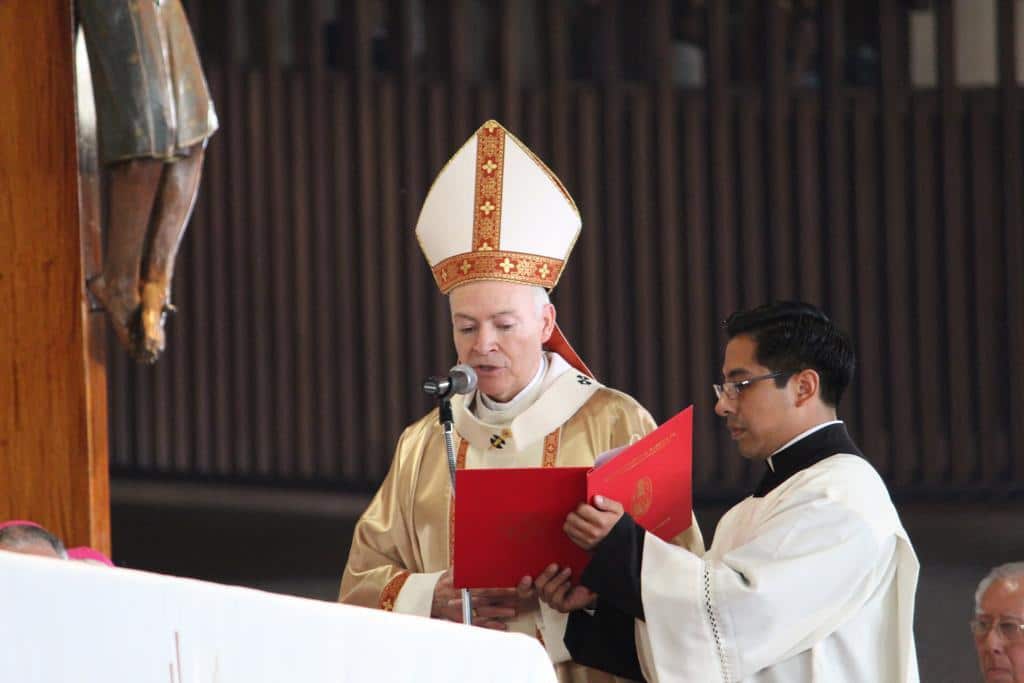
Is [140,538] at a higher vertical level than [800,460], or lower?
lower

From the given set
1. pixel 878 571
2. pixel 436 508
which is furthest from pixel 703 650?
pixel 436 508

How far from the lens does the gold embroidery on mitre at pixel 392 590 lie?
291 cm

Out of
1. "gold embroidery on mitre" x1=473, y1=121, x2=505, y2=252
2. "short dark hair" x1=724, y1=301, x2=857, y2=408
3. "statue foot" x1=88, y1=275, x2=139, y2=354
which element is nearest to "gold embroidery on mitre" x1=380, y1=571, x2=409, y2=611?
"gold embroidery on mitre" x1=473, y1=121, x2=505, y2=252

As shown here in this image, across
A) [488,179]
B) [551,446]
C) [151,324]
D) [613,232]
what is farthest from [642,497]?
→ [613,232]

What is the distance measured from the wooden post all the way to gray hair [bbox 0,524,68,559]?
517 mm

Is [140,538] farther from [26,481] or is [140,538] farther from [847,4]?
[847,4]

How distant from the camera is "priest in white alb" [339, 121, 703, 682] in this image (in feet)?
9.62

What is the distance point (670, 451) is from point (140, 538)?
4609 millimetres

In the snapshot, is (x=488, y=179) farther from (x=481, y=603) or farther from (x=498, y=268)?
(x=481, y=603)

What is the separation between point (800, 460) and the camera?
2.65 meters

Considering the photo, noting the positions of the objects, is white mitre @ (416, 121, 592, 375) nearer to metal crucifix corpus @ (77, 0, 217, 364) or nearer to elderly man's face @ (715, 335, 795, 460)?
elderly man's face @ (715, 335, 795, 460)

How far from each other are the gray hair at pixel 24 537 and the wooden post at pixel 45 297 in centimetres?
52

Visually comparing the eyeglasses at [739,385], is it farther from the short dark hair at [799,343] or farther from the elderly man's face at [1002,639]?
the elderly man's face at [1002,639]

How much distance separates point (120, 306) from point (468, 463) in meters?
0.96
